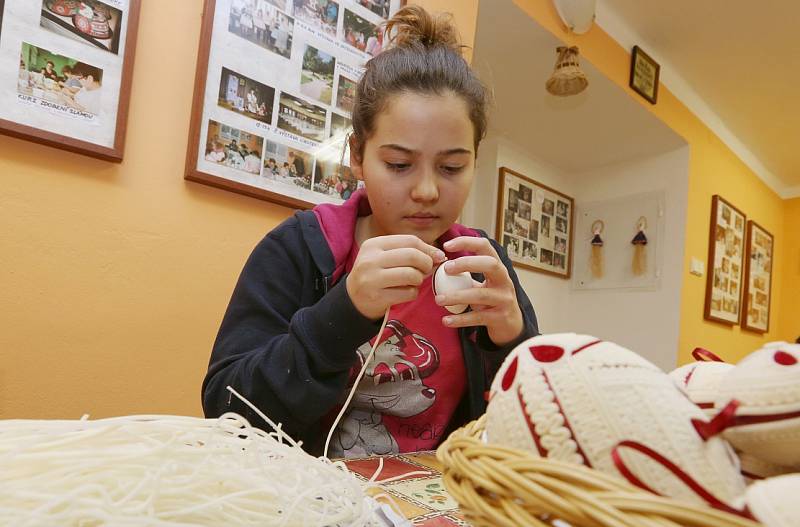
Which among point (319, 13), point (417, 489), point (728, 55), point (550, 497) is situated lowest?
point (417, 489)

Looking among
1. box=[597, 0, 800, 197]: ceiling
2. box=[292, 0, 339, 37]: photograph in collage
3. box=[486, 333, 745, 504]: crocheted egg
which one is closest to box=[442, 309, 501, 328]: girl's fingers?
box=[486, 333, 745, 504]: crocheted egg

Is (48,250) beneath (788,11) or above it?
beneath

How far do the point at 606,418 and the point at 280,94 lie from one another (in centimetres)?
115

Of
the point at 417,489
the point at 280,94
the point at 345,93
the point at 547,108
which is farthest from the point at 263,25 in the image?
the point at 547,108

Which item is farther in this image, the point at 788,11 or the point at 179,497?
the point at 788,11

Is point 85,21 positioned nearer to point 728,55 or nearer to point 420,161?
point 420,161

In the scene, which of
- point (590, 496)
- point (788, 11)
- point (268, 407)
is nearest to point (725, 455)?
point (590, 496)

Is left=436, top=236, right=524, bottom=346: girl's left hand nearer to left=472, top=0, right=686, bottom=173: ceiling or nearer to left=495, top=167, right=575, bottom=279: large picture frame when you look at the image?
left=472, top=0, right=686, bottom=173: ceiling

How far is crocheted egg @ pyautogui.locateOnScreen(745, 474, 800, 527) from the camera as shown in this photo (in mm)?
208

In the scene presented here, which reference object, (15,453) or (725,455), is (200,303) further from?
(725,455)

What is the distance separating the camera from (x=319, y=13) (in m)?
1.32

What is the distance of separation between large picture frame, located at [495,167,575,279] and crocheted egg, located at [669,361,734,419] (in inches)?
104

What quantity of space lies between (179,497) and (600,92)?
2.59 meters

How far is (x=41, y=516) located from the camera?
11.3 inches
